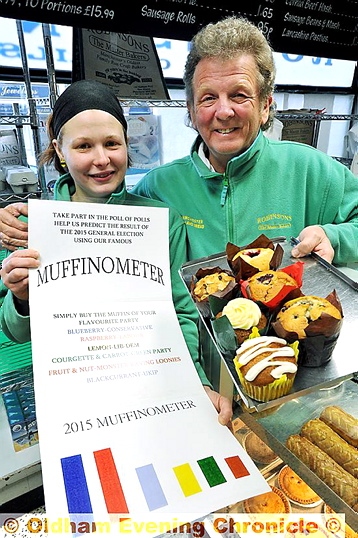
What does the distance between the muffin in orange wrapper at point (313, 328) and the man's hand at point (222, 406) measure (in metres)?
0.17

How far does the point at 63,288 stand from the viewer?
83 cm

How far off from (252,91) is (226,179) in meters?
0.27

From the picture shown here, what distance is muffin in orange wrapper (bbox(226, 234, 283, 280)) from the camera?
946mm

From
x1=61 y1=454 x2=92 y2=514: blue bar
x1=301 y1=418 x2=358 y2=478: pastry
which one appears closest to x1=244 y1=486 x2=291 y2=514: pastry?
x1=301 y1=418 x2=358 y2=478: pastry

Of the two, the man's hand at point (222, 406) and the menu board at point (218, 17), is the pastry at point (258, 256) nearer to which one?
the man's hand at point (222, 406)

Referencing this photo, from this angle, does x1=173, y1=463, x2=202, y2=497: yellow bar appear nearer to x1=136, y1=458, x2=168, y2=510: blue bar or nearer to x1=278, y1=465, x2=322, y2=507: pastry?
x1=136, y1=458, x2=168, y2=510: blue bar

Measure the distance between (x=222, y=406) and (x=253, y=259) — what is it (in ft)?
1.23

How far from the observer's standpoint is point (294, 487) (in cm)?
81

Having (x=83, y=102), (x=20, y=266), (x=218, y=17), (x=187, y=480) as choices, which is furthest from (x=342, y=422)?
(x=218, y=17)

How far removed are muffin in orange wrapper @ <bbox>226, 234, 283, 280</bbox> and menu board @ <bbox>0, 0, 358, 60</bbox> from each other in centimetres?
157

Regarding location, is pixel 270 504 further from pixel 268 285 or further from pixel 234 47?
pixel 234 47

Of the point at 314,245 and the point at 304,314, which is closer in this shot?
the point at 304,314

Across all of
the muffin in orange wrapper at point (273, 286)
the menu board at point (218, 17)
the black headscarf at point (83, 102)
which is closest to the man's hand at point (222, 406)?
the muffin in orange wrapper at point (273, 286)

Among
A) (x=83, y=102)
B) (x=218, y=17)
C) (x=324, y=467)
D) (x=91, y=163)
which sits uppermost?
(x=218, y=17)
